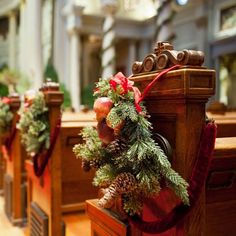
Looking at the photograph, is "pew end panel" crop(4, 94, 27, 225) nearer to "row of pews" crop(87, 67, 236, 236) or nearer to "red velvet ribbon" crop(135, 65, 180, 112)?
"row of pews" crop(87, 67, 236, 236)

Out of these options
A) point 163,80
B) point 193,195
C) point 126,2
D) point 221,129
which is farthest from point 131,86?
point 126,2

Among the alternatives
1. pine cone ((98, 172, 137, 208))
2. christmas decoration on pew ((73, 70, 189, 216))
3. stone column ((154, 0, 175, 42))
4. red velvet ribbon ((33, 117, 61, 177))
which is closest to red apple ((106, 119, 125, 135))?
christmas decoration on pew ((73, 70, 189, 216))

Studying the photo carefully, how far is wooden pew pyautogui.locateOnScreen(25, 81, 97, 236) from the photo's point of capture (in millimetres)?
2686

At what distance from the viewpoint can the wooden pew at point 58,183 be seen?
269cm

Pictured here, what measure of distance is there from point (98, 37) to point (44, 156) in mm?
10685

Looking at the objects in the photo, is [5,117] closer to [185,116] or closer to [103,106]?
[103,106]

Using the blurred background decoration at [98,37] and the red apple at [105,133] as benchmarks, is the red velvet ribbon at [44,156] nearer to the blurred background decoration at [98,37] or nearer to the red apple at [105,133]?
the red apple at [105,133]

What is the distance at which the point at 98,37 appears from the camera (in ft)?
42.5

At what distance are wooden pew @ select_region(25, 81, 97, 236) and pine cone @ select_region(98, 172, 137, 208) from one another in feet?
4.66

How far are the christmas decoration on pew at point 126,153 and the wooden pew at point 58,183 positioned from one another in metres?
1.22

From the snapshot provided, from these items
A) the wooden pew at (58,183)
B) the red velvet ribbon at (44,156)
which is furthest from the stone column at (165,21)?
the red velvet ribbon at (44,156)

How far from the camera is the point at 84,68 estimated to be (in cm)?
1384

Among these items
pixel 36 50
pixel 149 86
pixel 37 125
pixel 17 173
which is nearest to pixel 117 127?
pixel 149 86

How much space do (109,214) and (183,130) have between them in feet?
2.08
